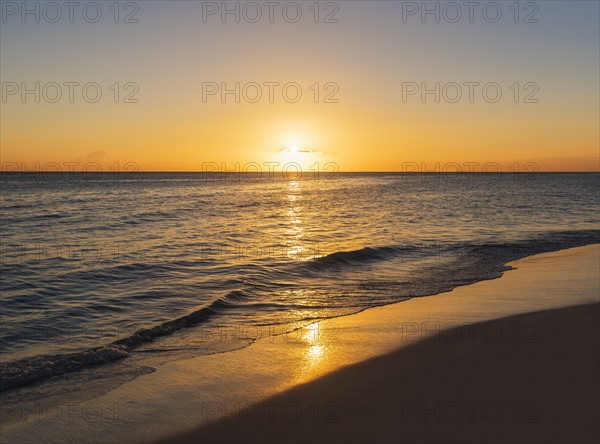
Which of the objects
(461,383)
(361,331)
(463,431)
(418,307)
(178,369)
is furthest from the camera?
(418,307)

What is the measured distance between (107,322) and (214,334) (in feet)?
7.15

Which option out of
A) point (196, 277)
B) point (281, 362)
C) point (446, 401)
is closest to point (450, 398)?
point (446, 401)

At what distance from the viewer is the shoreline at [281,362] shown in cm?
588

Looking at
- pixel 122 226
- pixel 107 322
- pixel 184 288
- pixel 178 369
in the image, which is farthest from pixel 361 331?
pixel 122 226

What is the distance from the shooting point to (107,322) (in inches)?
406

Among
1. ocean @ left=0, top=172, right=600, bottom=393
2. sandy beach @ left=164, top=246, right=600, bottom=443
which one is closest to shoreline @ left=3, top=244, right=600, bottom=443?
sandy beach @ left=164, top=246, right=600, bottom=443

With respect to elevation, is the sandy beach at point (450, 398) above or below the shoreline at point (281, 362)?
above

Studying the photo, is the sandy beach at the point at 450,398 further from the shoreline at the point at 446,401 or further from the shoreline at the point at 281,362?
the shoreline at the point at 281,362

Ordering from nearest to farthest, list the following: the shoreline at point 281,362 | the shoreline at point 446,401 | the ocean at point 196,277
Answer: the shoreline at point 446,401
the shoreline at point 281,362
the ocean at point 196,277

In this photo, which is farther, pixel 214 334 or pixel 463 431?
pixel 214 334

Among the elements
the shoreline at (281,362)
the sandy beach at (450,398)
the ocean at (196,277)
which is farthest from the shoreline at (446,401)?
the ocean at (196,277)

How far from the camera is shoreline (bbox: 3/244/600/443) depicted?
231 inches

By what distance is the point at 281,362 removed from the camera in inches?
314

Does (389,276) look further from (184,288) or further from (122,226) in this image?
(122,226)
